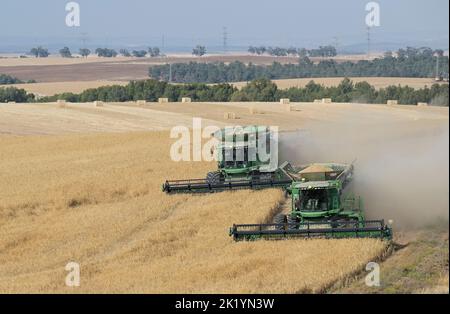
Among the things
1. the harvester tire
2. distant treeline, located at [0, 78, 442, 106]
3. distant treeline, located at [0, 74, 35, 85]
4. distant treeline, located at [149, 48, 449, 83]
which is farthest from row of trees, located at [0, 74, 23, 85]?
the harvester tire

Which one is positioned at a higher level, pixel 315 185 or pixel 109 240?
pixel 315 185

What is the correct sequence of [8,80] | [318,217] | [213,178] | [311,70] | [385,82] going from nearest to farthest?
[318,217] < [213,178] < [385,82] < [8,80] < [311,70]

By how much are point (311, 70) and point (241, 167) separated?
133 m

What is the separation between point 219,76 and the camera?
177125mm

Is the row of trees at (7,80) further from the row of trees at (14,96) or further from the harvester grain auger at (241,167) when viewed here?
the harvester grain auger at (241,167)

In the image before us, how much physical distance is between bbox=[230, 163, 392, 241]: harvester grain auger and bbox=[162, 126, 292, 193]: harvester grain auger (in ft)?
22.2

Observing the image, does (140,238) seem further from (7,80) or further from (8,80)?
(8,80)

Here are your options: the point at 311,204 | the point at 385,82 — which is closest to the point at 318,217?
the point at 311,204

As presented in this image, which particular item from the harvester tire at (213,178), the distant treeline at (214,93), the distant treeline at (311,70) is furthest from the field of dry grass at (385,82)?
the harvester tire at (213,178)

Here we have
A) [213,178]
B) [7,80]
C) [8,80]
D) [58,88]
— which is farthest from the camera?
[8,80]

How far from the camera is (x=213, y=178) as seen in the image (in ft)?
122

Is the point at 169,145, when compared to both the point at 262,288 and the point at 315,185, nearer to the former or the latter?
the point at 315,185
